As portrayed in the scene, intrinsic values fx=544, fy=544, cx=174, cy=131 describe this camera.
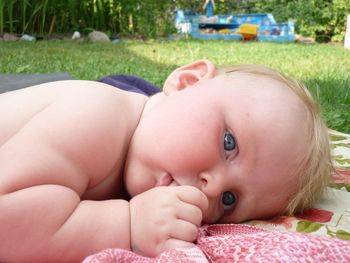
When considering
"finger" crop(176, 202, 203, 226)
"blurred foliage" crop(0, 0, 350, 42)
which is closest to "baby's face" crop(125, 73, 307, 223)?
"finger" crop(176, 202, 203, 226)

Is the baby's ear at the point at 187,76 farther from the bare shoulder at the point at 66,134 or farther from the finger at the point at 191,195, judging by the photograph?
the finger at the point at 191,195

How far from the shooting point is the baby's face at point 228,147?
1240 mm

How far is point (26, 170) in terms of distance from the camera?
1102 mm

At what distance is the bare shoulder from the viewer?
112 centimetres

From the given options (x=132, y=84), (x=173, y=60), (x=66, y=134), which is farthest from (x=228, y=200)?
(x=173, y=60)

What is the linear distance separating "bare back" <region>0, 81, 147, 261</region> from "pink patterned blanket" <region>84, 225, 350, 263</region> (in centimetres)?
14

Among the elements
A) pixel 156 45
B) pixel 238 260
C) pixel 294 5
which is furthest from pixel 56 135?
pixel 294 5

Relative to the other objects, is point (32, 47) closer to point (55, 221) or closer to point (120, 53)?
point (120, 53)

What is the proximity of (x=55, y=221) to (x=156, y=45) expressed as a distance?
561cm

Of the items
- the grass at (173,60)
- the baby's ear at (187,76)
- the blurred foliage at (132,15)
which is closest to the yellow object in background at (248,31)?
the blurred foliage at (132,15)

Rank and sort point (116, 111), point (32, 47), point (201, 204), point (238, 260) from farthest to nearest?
point (32, 47) → point (116, 111) → point (201, 204) → point (238, 260)

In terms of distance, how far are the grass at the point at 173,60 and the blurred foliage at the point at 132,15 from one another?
33.4 inches

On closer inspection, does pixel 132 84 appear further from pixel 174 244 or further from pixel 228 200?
pixel 174 244

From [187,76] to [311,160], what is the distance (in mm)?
434
